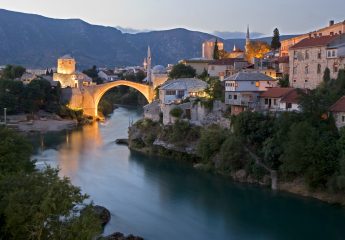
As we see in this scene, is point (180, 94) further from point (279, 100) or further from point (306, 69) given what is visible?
point (279, 100)

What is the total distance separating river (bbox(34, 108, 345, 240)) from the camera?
15575mm

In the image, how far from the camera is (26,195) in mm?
10016

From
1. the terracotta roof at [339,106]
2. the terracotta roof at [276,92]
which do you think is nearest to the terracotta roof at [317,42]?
the terracotta roof at [276,92]

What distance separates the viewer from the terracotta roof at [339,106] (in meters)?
18.4

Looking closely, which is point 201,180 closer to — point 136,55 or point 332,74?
point 332,74

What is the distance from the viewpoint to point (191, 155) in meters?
25.3

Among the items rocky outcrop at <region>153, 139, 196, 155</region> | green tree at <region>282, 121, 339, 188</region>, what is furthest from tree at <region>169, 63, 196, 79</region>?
green tree at <region>282, 121, 339, 188</region>

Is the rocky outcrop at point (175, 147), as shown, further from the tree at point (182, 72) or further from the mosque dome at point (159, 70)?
the mosque dome at point (159, 70)

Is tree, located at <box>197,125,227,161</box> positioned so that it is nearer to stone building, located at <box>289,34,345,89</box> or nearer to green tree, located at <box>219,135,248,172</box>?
green tree, located at <box>219,135,248,172</box>

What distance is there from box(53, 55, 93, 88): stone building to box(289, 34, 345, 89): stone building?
1220 inches

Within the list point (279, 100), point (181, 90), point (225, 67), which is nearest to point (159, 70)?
point (225, 67)

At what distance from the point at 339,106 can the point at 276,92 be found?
4892 mm

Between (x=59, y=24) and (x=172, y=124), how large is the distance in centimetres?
14922

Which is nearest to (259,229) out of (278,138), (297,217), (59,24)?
(297,217)
